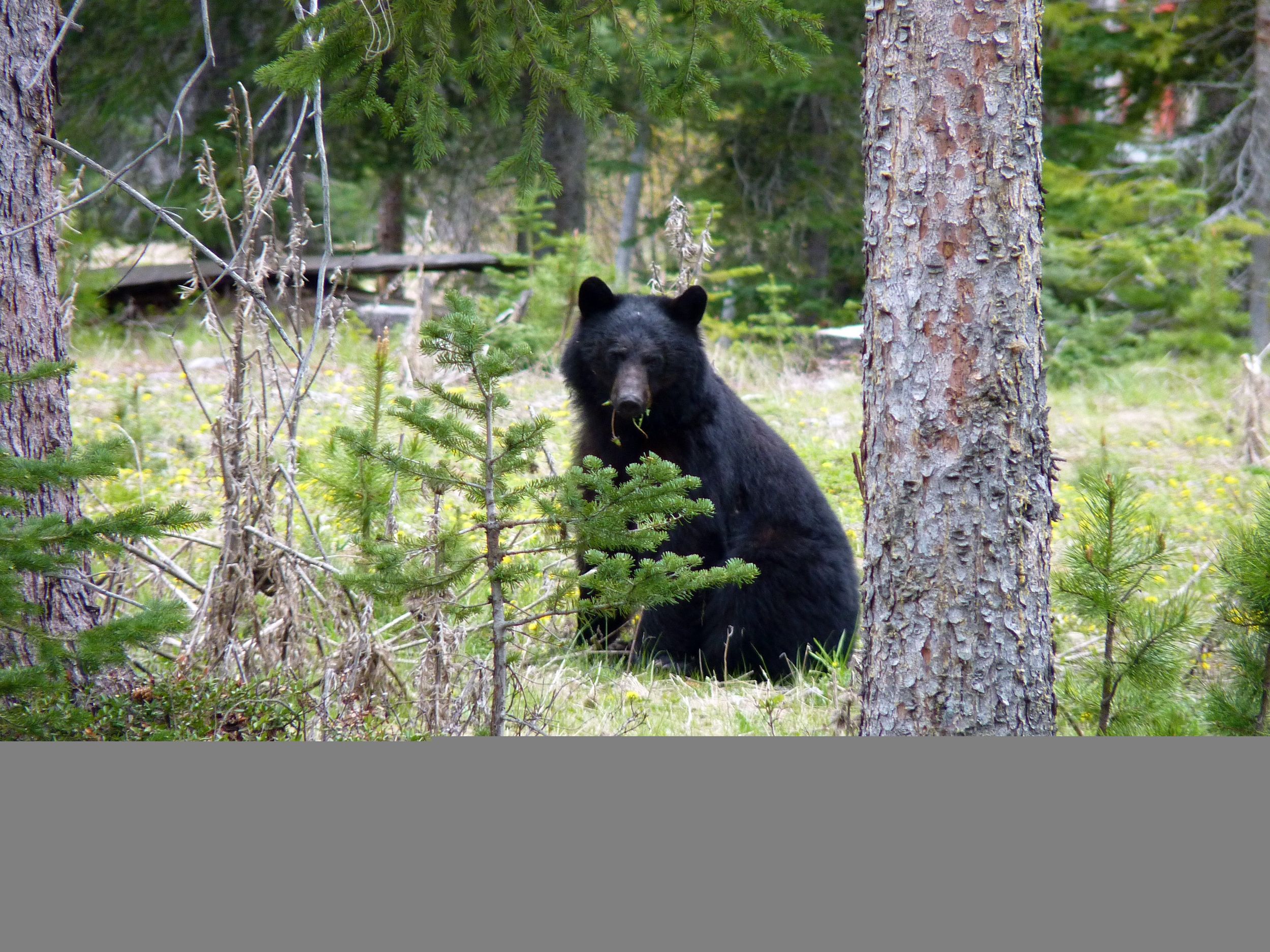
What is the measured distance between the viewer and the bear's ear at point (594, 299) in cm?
513

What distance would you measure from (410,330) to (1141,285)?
8.19 metres

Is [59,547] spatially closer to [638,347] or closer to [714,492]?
[638,347]

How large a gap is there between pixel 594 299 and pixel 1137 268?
863 cm

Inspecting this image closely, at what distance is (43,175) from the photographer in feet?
11.6

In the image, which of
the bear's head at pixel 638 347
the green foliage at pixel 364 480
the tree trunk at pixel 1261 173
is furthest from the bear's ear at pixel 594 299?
the tree trunk at pixel 1261 173

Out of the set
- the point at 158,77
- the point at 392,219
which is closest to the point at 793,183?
the point at 392,219

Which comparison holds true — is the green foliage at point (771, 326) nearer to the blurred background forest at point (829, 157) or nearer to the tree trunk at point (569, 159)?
the blurred background forest at point (829, 157)

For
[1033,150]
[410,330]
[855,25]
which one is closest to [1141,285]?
[855,25]

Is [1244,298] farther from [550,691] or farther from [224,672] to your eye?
[224,672]

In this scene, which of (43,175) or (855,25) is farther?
(855,25)

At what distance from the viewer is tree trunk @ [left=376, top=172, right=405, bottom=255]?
14922 millimetres

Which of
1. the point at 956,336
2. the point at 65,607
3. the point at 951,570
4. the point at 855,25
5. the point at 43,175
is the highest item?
the point at 855,25

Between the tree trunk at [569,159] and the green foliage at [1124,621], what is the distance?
9.68 metres

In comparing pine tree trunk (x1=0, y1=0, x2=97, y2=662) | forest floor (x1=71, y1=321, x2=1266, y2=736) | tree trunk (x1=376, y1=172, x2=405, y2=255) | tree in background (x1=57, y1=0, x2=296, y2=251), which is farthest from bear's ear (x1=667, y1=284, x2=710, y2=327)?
tree trunk (x1=376, y1=172, x2=405, y2=255)
